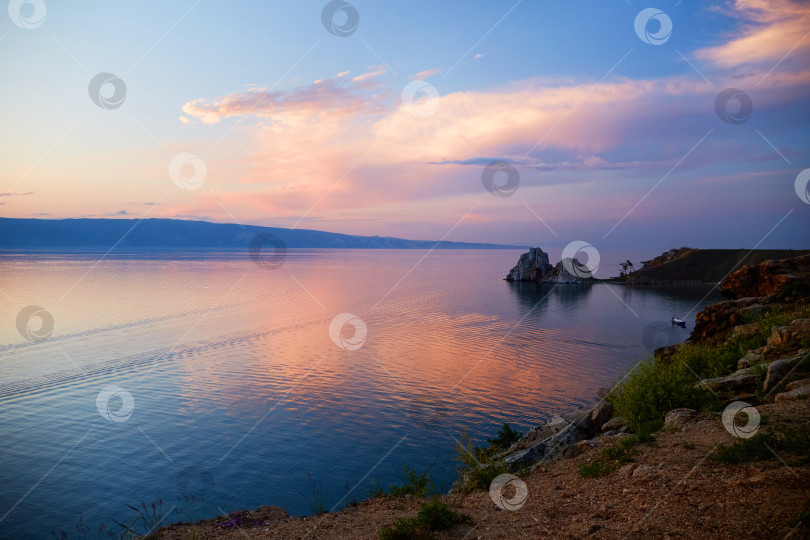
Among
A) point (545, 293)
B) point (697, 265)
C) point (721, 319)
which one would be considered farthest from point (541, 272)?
point (721, 319)

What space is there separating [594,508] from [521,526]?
1588 millimetres

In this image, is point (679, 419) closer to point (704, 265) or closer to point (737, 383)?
point (737, 383)

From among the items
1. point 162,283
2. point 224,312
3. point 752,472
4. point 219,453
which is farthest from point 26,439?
point 162,283

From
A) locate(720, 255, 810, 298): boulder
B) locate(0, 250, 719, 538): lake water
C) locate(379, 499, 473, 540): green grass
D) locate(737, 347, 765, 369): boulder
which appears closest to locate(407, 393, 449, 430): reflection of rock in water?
locate(0, 250, 719, 538): lake water

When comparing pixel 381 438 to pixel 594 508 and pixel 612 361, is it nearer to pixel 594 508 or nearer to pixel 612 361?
pixel 594 508

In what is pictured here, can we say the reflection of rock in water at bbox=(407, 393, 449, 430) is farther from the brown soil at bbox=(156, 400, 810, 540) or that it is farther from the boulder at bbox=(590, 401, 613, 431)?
the brown soil at bbox=(156, 400, 810, 540)

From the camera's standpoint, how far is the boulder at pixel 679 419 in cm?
1266

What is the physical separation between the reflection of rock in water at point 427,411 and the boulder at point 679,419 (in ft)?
47.1

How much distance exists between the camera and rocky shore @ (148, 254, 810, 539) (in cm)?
800

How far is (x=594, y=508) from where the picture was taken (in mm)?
9469

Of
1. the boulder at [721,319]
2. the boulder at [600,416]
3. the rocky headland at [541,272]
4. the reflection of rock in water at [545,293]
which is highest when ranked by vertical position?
the rocky headland at [541,272]

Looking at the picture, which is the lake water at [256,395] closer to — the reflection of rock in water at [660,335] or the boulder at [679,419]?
the reflection of rock in water at [660,335]

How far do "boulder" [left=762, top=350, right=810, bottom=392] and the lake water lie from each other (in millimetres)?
12241

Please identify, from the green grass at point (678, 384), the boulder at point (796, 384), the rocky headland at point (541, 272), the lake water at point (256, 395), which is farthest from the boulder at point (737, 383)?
the rocky headland at point (541, 272)
